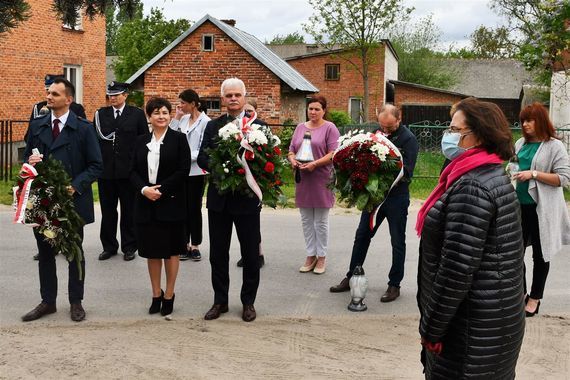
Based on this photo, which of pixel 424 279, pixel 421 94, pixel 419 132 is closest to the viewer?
pixel 424 279

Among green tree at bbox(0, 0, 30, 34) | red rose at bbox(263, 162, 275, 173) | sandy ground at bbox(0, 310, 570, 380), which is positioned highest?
green tree at bbox(0, 0, 30, 34)

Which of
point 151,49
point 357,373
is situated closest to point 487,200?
point 357,373

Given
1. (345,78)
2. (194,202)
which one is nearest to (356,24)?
(345,78)

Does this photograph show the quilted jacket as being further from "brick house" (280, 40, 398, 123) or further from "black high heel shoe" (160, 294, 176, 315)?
"brick house" (280, 40, 398, 123)

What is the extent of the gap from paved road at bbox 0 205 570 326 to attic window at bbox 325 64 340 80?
39.5 metres

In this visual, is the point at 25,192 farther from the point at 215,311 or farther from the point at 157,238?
the point at 215,311

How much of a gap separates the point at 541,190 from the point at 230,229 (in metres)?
3.02

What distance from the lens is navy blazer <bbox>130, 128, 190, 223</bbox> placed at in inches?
259

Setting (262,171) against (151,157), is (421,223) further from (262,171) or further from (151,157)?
(151,157)

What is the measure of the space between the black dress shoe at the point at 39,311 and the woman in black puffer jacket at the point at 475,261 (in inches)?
166

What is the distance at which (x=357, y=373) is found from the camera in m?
5.41

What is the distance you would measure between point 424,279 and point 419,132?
48.7ft

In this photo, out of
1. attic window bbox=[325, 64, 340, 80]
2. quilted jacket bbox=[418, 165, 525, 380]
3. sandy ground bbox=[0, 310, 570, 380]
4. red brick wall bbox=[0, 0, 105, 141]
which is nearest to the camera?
quilted jacket bbox=[418, 165, 525, 380]

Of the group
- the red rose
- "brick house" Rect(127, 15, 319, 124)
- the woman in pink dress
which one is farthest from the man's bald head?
"brick house" Rect(127, 15, 319, 124)
